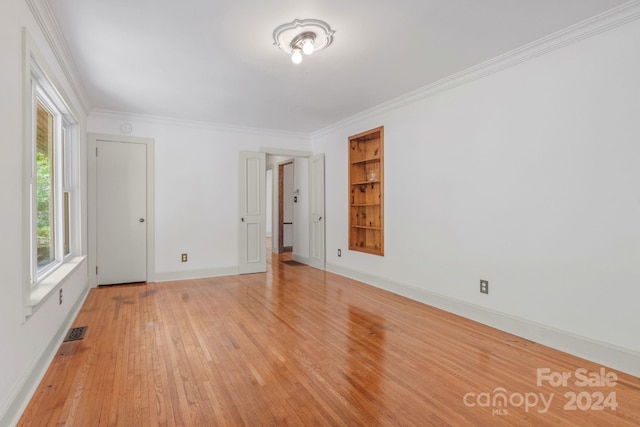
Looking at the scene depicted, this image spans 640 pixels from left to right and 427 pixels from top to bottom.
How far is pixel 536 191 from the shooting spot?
2861 millimetres

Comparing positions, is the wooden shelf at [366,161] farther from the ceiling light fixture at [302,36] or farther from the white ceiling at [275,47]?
the ceiling light fixture at [302,36]

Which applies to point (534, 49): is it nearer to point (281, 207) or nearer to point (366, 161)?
point (366, 161)

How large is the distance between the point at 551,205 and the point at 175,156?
4.84 m

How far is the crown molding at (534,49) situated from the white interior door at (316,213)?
6.56ft

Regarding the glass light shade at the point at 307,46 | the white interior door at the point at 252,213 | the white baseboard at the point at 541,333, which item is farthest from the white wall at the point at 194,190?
the glass light shade at the point at 307,46

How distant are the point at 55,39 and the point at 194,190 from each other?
2.89 m

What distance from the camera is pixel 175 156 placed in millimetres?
5211

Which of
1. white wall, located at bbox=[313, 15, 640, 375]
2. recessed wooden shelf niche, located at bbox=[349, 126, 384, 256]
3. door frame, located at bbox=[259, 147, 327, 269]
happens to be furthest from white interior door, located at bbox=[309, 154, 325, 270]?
white wall, located at bbox=[313, 15, 640, 375]

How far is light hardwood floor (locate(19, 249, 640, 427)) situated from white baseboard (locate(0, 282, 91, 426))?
0.05 m

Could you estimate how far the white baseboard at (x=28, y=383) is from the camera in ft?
5.59

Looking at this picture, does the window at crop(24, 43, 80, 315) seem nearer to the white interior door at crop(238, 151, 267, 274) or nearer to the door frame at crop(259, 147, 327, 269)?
the white interior door at crop(238, 151, 267, 274)

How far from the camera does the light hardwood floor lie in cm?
183

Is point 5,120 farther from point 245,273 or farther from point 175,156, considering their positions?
point 245,273

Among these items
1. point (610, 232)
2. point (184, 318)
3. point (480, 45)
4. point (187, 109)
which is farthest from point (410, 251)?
point (187, 109)
